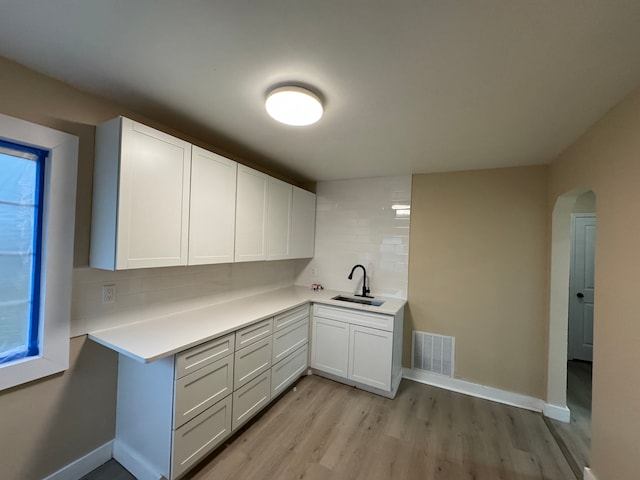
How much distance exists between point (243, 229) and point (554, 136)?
8.35 feet

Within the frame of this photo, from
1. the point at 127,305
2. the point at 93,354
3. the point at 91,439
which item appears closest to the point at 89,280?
the point at 127,305

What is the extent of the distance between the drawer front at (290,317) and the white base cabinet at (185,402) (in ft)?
0.69

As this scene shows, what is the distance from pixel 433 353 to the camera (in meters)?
2.94

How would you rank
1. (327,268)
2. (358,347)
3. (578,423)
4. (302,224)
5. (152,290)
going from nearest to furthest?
(152,290), (578,423), (358,347), (302,224), (327,268)

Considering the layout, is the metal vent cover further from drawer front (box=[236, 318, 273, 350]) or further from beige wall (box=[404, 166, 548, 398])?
drawer front (box=[236, 318, 273, 350])

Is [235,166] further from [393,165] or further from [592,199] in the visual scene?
[592,199]

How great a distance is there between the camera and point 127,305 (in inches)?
73.0

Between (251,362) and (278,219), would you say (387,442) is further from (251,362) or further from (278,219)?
(278,219)

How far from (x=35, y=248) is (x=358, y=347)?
2.56 meters

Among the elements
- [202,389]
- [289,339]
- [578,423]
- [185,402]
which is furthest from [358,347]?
[578,423]

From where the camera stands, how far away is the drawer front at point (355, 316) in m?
2.59

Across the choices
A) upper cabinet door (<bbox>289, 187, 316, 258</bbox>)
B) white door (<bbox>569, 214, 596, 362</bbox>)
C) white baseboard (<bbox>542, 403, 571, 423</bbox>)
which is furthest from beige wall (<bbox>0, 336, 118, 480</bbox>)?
white door (<bbox>569, 214, 596, 362</bbox>)

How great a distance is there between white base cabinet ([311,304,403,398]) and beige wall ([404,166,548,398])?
0.55m

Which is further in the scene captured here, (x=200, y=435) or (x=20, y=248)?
(x=200, y=435)
